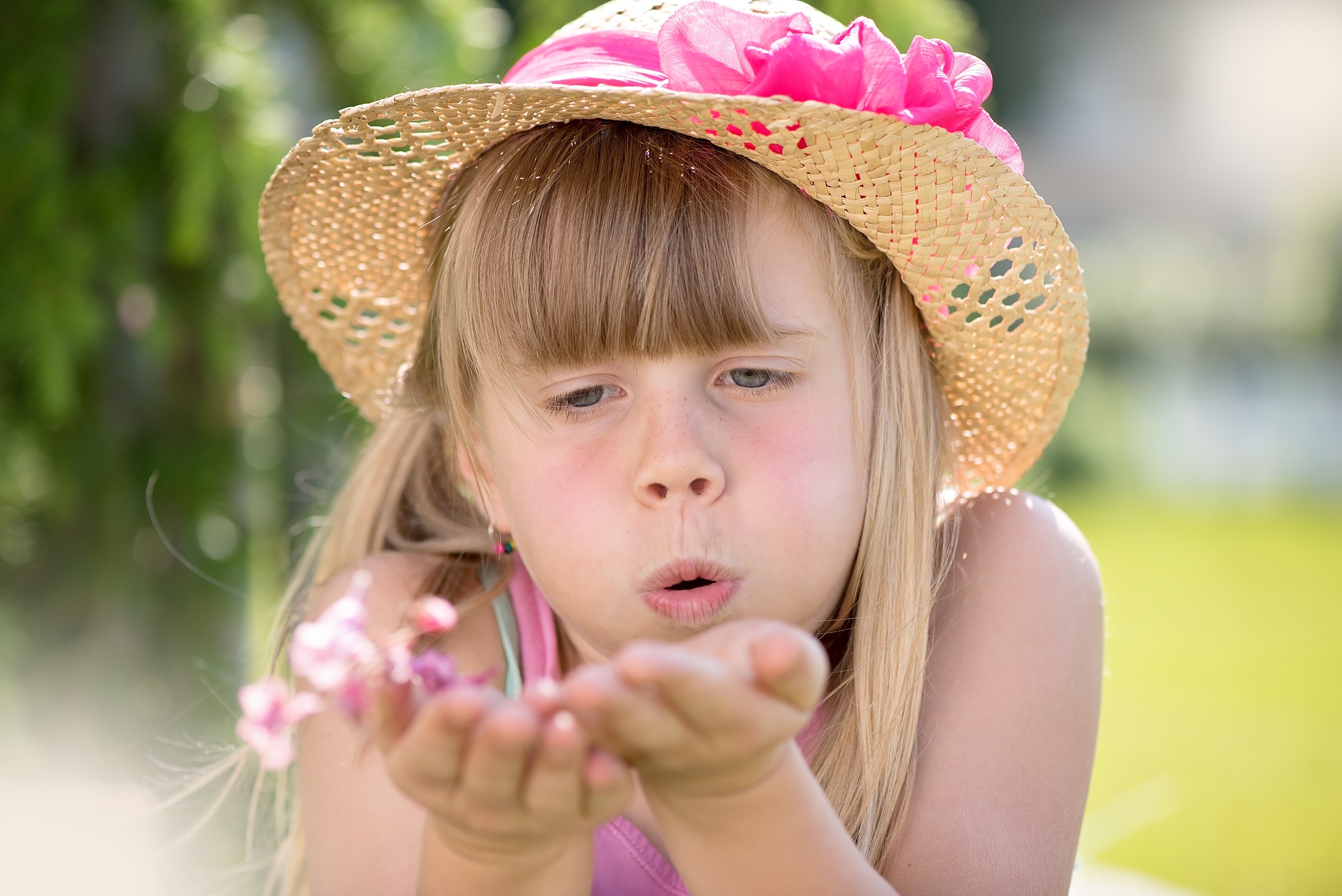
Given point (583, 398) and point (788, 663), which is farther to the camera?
point (583, 398)

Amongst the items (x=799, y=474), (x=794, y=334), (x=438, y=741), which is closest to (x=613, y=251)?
(x=794, y=334)

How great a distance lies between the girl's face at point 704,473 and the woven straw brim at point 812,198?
13cm

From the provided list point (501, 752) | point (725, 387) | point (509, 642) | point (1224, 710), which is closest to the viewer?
point (501, 752)

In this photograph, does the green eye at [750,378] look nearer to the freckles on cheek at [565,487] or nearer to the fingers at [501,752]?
the freckles on cheek at [565,487]

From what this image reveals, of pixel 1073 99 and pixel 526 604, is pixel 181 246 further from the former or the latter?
pixel 1073 99

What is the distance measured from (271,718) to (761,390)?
70cm

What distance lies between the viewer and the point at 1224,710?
451cm

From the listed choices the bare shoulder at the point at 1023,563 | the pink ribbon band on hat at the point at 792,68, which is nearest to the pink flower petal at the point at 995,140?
the pink ribbon band on hat at the point at 792,68

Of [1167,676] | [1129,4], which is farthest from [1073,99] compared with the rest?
[1167,676]

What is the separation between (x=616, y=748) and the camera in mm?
843

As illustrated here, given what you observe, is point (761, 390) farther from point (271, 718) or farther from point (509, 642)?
point (271, 718)

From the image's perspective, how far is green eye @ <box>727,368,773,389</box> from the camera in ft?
4.49

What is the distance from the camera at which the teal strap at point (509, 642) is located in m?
1.66

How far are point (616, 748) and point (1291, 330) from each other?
40.6 ft
